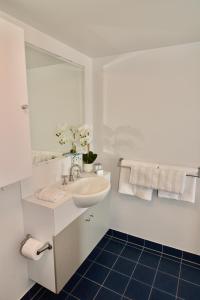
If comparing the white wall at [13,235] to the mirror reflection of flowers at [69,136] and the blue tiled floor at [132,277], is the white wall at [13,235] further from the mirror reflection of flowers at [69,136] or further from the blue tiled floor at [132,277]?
the mirror reflection of flowers at [69,136]

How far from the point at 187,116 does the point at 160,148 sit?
0.39 metres

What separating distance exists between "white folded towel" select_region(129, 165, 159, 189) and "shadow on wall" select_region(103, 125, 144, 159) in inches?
7.7

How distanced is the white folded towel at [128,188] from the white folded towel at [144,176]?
0.07 m

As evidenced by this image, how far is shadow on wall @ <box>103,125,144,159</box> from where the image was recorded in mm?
2033

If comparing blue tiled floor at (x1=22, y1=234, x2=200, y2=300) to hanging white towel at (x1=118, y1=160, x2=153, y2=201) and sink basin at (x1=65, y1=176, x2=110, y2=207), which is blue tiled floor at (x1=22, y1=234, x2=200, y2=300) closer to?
hanging white towel at (x1=118, y1=160, x2=153, y2=201)

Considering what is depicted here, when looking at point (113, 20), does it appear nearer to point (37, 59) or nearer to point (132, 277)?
point (37, 59)

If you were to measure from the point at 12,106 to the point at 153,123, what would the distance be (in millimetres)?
1334

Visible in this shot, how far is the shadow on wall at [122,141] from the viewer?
203cm

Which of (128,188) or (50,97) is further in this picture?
(128,188)

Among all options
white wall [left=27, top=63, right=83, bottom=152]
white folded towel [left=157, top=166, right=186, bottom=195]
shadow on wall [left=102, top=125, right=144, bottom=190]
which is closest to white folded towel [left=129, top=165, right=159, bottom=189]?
white folded towel [left=157, top=166, right=186, bottom=195]

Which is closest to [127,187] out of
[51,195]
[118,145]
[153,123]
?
[118,145]

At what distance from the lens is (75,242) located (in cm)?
153

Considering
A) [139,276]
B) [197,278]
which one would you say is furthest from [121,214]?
[197,278]

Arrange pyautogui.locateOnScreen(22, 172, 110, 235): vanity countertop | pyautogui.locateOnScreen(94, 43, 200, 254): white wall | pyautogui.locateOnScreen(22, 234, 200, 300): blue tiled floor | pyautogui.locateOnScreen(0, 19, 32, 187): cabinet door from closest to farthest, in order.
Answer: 1. pyautogui.locateOnScreen(0, 19, 32, 187): cabinet door
2. pyautogui.locateOnScreen(22, 172, 110, 235): vanity countertop
3. pyautogui.locateOnScreen(22, 234, 200, 300): blue tiled floor
4. pyautogui.locateOnScreen(94, 43, 200, 254): white wall
